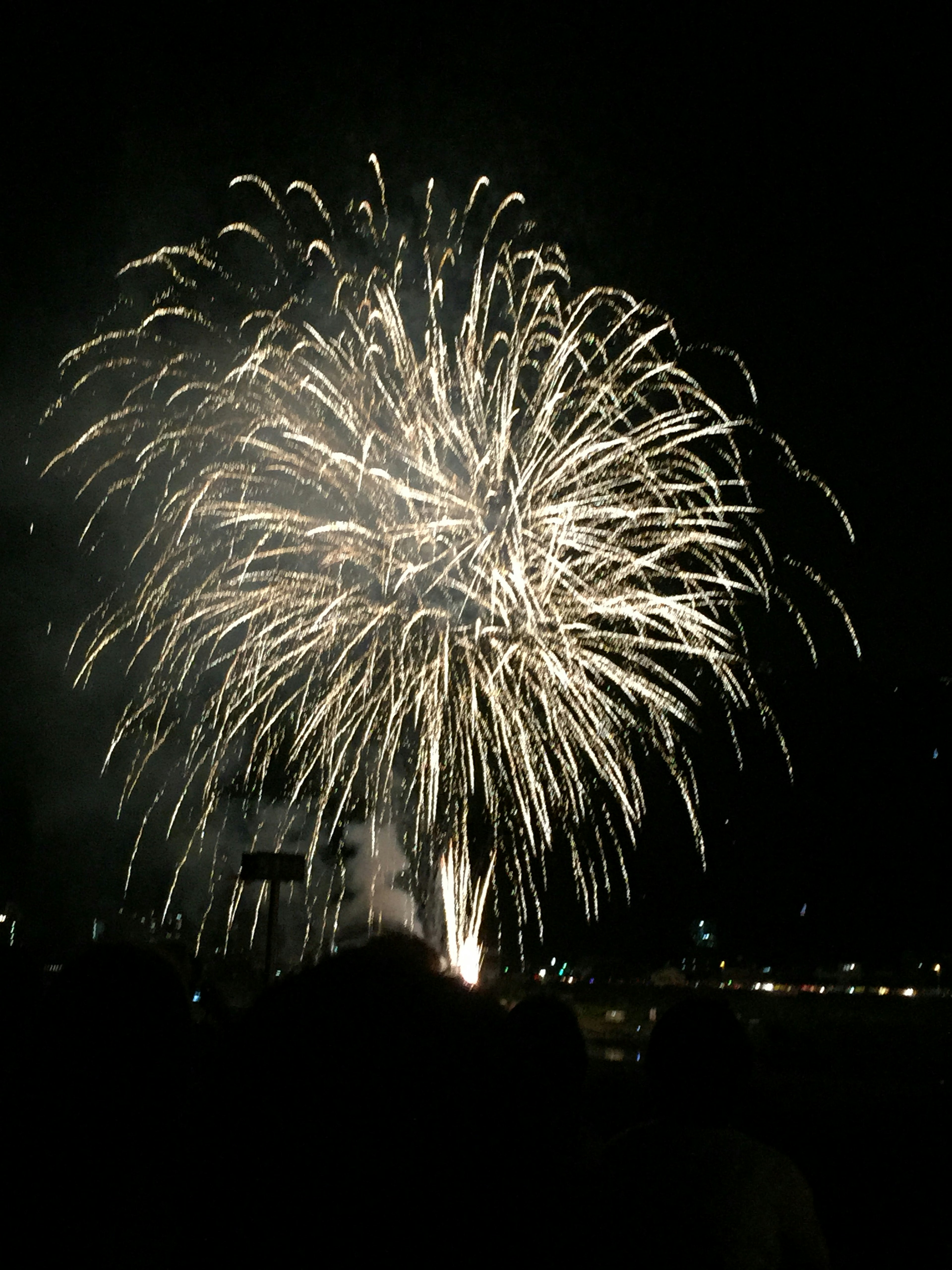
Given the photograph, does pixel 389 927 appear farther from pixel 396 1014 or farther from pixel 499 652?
pixel 499 652

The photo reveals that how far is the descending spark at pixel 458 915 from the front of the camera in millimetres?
23188

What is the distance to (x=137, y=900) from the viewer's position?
65.2 m

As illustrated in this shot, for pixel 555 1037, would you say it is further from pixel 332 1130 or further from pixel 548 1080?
pixel 332 1130

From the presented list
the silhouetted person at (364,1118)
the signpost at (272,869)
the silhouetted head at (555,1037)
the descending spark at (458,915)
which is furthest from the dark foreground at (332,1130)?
the descending spark at (458,915)

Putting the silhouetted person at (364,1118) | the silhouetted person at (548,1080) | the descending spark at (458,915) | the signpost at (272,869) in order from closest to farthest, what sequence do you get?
the silhouetted person at (364,1118) → the silhouetted person at (548,1080) → the signpost at (272,869) → the descending spark at (458,915)

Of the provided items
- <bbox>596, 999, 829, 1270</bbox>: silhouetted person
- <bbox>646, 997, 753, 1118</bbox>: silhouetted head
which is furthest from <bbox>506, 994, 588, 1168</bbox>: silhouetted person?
<bbox>646, 997, 753, 1118</bbox>: silhouetted head

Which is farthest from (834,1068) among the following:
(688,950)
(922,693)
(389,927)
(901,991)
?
(922,693)

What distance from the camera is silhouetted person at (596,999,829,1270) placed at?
2674 millimetres

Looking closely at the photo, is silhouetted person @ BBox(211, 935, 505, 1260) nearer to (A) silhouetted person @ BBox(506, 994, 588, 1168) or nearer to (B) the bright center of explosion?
(A) silhouetted person @ BBox(506, 994, 588, 1168)

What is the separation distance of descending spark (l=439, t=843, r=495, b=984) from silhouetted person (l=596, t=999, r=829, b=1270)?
Answer: 18981 millimetres

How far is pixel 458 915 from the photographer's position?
938 inches

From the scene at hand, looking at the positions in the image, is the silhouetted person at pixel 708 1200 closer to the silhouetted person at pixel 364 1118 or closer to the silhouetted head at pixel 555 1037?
the silhouetted head at pixel 555 1037

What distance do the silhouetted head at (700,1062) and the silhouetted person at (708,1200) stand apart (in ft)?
0.29

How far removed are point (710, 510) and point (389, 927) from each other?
44.4 feet
